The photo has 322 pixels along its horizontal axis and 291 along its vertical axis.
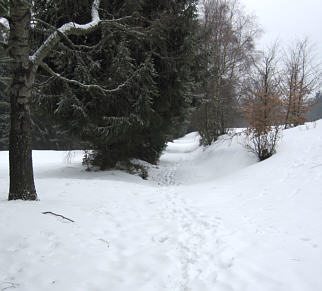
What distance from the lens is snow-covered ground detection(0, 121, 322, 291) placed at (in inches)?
88.4

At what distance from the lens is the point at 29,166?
14.2ft

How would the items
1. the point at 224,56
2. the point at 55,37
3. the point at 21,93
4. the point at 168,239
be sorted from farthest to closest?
the point at 224,56, the point at 55,37, the point at 21,93, the point at 168,239

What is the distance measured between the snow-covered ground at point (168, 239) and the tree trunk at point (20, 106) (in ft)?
1.43

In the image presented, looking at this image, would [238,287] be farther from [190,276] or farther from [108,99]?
[108,99]

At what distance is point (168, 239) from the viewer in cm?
323

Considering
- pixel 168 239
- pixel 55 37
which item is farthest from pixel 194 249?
pixel 55 37

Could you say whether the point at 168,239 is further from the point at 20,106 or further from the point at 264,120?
the point at 264,120

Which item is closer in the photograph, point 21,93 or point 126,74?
point 21,93

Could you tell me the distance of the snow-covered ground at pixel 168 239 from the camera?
88.4 inches

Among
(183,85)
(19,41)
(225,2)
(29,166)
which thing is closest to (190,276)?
(29,166)

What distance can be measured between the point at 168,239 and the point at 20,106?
11.6 ft

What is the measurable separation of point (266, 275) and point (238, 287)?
1.15ft

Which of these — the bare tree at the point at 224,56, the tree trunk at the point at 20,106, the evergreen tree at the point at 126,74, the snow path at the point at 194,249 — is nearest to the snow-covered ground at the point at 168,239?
the snow path at the point at 194,249

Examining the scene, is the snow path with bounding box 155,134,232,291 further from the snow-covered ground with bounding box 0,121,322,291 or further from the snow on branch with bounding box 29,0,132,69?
the snow on branch with bounding box 29,0,132,69
